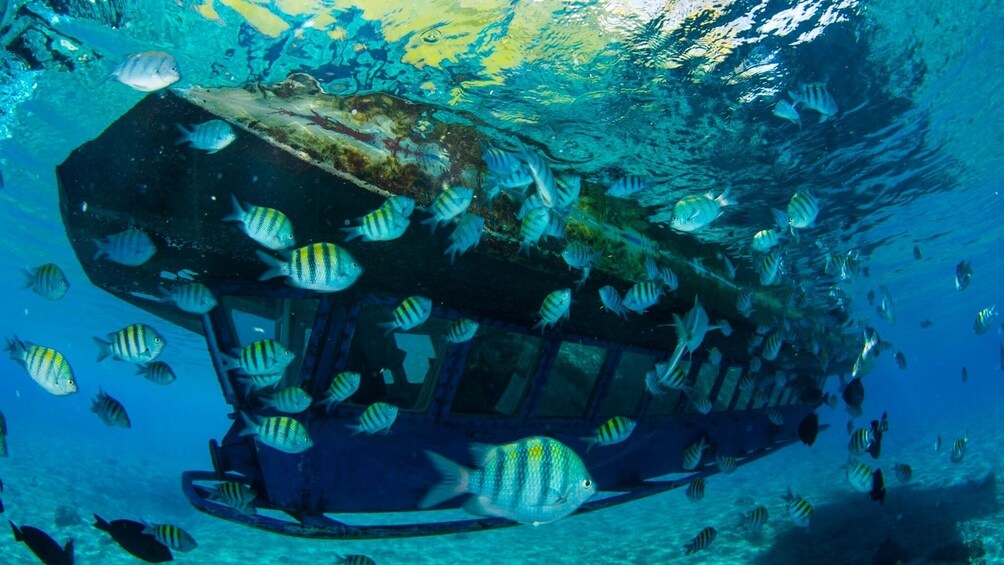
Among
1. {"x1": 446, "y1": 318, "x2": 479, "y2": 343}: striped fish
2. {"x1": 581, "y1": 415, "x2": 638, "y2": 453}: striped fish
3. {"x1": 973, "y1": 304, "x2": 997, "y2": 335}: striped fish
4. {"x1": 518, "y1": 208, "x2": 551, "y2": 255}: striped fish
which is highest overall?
{"x1": 973, "y1": 304, "x2": 997, "y2": 335}: striped fish

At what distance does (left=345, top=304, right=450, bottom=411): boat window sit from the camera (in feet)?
25.0

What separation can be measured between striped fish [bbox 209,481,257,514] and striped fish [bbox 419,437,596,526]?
4610 mm

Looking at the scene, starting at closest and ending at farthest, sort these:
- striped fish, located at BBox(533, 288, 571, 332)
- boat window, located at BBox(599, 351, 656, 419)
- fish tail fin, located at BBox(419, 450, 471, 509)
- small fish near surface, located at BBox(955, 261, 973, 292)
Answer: fish tail fin, located at BBox(419, 450, 471, 509) < striped fish, located at BBox(533, 288, 571, 332) < small fish near surface, located at BBox(955, 261, 973, 292) < boat window, located at BBox(599, 351, 656, 419)

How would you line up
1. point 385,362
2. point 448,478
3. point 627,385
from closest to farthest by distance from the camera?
point 448,478, point 385,362, point 627,385

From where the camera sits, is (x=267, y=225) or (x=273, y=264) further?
(x=273, y=264)

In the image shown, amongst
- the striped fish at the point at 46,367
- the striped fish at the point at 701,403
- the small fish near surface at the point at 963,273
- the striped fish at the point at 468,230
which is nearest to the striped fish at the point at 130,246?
the striped fish at the point at 46,367

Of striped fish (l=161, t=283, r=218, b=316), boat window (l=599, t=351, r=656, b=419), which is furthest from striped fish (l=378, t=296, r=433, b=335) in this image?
boat window (l=599, t=351, r=656, b=419)

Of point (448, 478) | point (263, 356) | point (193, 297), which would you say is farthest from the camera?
point (193, 297)

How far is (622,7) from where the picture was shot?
7285 mm

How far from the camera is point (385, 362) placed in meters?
10.6

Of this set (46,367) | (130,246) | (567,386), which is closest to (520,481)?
(130,246)

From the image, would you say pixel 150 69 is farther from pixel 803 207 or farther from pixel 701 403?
pixel 701 403

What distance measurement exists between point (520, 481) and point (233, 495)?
508 cm

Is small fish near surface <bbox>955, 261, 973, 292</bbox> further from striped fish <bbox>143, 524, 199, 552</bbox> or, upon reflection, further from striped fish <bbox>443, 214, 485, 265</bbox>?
striped fish <bbox>143, 524, 199, 552</bbox>
